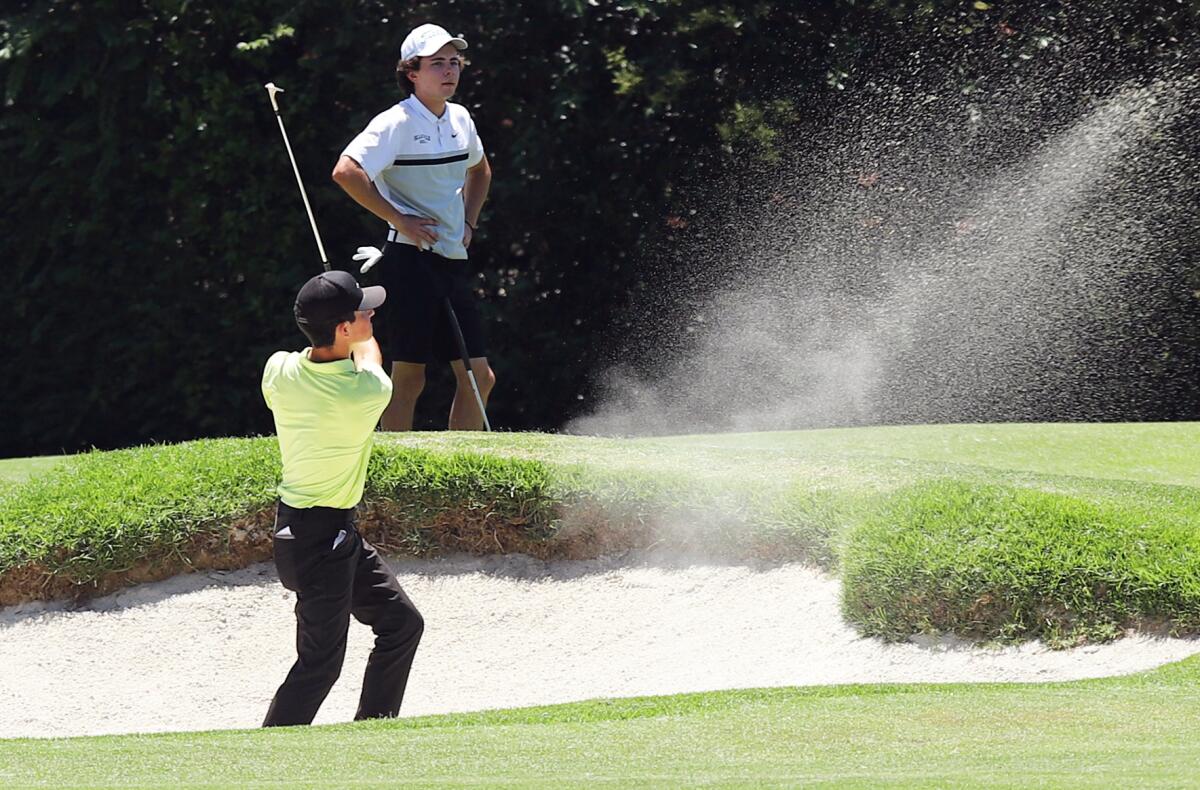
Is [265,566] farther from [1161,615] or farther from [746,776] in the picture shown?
[746,776]

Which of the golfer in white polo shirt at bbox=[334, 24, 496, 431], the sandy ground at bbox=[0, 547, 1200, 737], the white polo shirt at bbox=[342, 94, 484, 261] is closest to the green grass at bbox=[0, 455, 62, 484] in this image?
the sandy ground at bbox=[0, 547, 1200, 737]

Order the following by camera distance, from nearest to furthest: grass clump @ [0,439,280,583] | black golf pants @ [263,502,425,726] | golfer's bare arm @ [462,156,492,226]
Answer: black golf pants @ [263,502,425,726] → grass clump @ [0,439,280,583] → golfer's bare arm @ [462,156,492,226]

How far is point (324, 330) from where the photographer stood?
4.89 metres

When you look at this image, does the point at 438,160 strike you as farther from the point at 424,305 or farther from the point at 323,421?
the point at 323,421

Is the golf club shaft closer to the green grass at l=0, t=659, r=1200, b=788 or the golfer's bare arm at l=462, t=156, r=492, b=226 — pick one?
the golfer's bare arm at l=462, t=156, r=492, b=226

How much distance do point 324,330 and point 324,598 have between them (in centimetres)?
77

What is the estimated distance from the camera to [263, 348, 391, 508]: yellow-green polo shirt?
A: 16.0ft

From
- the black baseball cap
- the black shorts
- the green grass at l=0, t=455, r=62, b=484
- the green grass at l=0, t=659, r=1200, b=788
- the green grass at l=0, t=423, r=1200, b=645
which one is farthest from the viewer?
the green grass at l=0, t=455, r=62, b=484

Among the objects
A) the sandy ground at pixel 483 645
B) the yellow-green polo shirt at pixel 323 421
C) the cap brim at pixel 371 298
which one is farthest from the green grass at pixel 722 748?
the sandy ground at pixel 483 645

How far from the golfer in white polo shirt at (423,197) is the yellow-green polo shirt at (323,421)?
8.56 ft

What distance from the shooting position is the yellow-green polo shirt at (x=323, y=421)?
488 centimetres

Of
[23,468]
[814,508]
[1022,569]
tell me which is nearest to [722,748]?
[1022,569]

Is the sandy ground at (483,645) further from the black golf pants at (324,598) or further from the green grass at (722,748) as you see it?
the green grass at (722,748)

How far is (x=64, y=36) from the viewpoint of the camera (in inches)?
476
